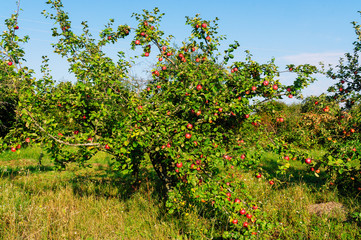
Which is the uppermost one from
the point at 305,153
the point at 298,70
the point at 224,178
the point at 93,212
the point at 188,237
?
the point at 298,70

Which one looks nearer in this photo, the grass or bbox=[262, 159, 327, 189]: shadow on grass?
the grass

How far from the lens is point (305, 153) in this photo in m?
3.48

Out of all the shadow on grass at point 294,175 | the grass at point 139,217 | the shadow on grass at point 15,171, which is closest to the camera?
the grass at point 139,217

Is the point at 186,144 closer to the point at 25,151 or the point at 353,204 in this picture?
the point at 353,204

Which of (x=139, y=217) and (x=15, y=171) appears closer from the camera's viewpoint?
(x=139, y=217)

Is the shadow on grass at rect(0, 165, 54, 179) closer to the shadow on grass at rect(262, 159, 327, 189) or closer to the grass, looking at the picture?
the grass

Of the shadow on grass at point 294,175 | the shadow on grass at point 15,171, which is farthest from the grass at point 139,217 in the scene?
the shadow on grass at point 15,171

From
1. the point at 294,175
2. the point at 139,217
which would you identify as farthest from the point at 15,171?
the point at 294,175

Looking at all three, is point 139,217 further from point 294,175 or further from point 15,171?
point 15,171

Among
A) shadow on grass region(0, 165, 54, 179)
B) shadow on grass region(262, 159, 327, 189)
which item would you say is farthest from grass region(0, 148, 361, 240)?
shadow on grass region(0, 165, 54, 179)

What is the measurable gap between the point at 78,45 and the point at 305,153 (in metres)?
4.60

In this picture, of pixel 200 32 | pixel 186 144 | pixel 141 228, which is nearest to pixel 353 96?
pixel 200 32

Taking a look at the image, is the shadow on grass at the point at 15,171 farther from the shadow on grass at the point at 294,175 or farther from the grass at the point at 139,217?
the shadow on grass at the point at 294,175

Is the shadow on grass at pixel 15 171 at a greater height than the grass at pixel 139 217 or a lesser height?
greater
